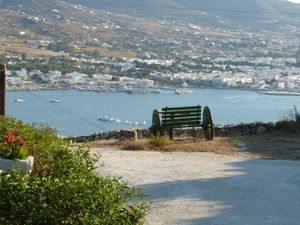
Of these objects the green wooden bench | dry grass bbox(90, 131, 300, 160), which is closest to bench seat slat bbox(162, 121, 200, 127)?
the green wooden bench

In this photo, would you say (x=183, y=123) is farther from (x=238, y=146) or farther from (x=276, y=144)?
(x=276, y=144)

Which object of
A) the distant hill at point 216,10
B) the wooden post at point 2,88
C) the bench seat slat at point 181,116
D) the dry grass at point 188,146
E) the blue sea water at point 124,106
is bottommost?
the blue sea water at point 124,106

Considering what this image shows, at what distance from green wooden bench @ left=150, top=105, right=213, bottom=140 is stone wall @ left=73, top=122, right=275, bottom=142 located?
0.74 meters

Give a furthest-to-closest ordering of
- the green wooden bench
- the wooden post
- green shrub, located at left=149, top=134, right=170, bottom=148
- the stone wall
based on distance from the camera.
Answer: the stone wall < the green wooden bench < the wooden post < green shrub, located at left=149, top=134, right=170, bottom=148

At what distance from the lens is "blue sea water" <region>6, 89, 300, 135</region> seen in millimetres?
24859

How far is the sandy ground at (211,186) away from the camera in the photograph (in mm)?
7317

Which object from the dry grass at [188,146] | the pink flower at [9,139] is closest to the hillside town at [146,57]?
the dry grass at [188,146]

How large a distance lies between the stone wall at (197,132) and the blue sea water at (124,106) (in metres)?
6.27

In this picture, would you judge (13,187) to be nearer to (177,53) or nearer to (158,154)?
(158,154)

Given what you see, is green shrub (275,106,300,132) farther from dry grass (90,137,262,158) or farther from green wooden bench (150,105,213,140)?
green wooden bench (150,105,213,140)

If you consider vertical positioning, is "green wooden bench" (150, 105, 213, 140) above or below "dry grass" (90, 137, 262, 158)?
above

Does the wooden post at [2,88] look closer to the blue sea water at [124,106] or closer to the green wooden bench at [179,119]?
the green wooden bench at [179,119]

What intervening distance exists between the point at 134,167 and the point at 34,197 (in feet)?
16.9

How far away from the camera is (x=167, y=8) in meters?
104
